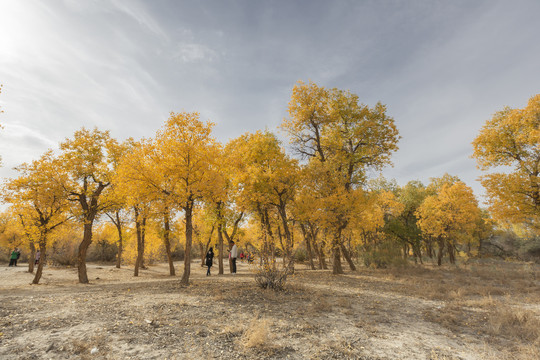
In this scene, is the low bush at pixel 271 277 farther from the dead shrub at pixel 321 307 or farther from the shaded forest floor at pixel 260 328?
the dead shrub at pixel 321 307

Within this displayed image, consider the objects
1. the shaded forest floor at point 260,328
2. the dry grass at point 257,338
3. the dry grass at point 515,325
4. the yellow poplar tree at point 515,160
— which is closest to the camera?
the shaded forest floor at point 260,328

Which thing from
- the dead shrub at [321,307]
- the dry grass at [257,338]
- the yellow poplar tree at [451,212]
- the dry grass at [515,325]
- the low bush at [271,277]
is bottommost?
the dry grass at [515,325]

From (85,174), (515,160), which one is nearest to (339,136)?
(515,160)

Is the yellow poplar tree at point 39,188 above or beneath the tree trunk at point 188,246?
above

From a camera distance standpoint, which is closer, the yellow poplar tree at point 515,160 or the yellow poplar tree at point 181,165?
the yellow poplar tree at point 181,165

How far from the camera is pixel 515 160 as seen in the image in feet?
53.5

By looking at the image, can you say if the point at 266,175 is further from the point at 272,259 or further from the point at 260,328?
the point at 260,328

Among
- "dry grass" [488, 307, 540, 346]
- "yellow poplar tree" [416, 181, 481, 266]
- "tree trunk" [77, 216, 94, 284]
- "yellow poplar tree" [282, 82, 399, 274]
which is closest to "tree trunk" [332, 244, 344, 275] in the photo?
"yellow poplar tree" [282, 82, 399, 274]

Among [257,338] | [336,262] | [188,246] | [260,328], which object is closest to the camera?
[257,338]

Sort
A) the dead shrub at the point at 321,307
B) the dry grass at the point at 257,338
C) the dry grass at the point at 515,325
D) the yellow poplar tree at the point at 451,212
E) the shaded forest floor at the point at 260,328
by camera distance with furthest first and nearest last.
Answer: the yellow poplar tree at the point at 451,212 → the dead shrub at the point at 321,307 → the dry grass at the point at 515,325 → the dry grass at the point at 257,338 → the shaded forest floor at the point at 260,328

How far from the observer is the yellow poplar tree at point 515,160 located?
1501 centimetres

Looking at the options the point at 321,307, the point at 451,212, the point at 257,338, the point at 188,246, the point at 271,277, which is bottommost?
the point at 321,307

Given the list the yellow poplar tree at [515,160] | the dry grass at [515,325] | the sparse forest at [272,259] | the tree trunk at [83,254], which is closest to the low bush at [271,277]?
the sparse forest at [272,259]

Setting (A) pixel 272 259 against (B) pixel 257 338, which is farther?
(A) pixel 272 259
